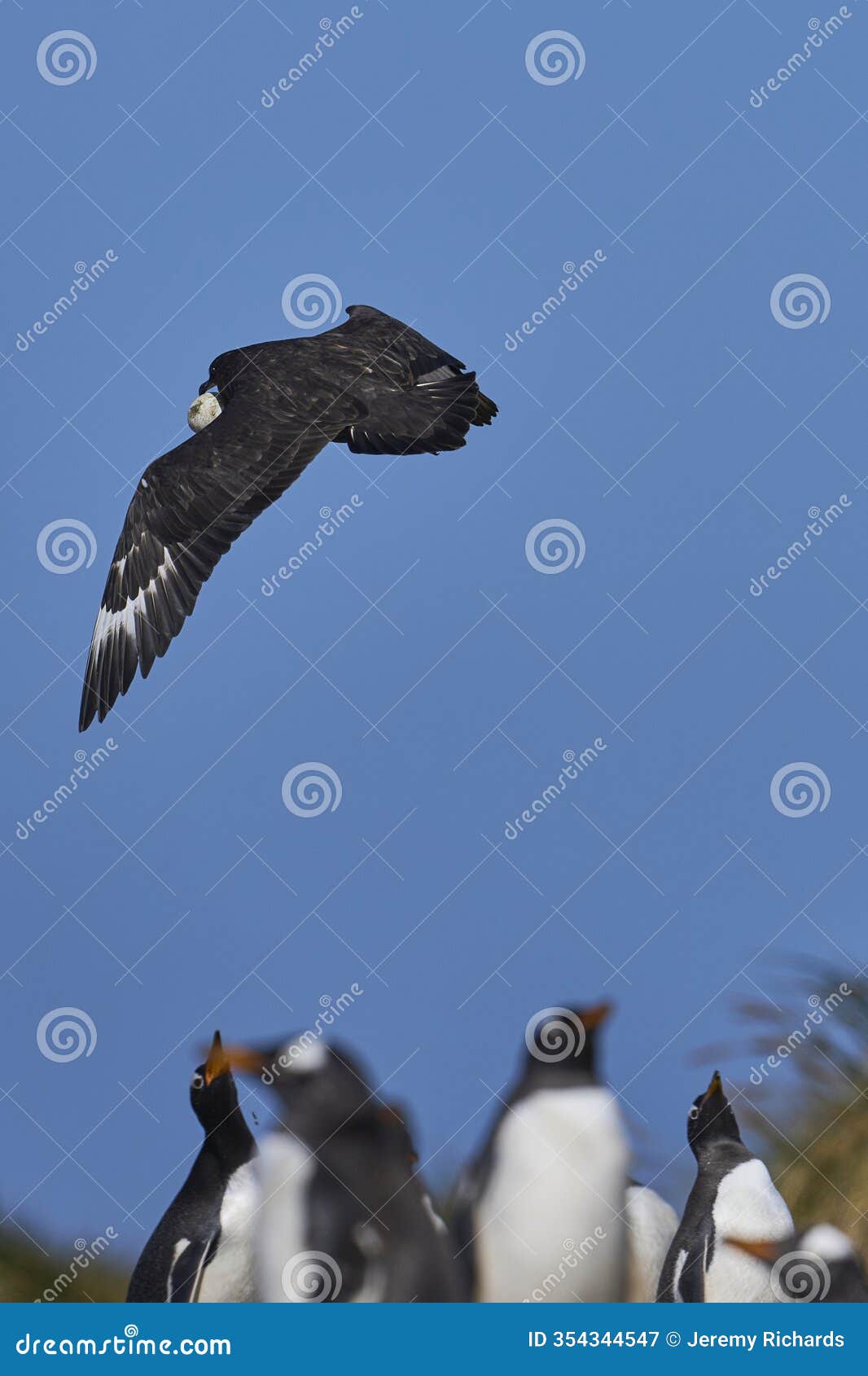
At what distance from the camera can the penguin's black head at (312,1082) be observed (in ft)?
28.4

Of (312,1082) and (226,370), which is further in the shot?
(226,370)

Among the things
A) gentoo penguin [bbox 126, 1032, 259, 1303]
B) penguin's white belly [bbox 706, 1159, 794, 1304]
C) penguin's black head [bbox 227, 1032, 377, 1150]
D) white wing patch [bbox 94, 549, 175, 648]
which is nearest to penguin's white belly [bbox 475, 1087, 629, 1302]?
penguin's white belly [bbox 706, 1159, 794, 1304]

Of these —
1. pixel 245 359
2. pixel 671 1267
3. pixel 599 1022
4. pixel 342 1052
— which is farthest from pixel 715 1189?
pixel 245 359

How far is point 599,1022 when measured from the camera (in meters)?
9.49

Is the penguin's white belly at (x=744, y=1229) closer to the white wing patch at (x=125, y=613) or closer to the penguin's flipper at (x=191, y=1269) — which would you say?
the penguin's flipper at (x=191, y=1269)

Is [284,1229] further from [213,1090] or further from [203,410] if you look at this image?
[203,410]

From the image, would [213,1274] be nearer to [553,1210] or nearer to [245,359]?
[553,1210]

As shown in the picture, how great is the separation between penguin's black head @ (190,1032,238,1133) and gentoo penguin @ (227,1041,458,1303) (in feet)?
0.93

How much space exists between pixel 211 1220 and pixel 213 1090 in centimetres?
57

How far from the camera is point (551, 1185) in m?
9.16

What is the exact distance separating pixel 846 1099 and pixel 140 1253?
4419 mm

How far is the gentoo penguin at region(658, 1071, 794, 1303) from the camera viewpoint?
8555 millimetres

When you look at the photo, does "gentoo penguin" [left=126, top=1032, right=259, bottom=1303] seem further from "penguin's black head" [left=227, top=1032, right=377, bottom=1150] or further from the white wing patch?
the white wing patch

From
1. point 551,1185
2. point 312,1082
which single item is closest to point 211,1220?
point 312,1082
